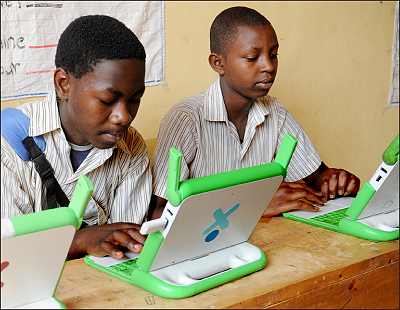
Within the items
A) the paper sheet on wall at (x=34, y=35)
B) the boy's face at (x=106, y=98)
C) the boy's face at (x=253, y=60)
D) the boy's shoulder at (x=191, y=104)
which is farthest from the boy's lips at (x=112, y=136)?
the paper sheet on wall at (x=34, y=35)

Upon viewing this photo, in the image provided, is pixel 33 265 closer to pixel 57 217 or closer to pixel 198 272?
pixel 57 217

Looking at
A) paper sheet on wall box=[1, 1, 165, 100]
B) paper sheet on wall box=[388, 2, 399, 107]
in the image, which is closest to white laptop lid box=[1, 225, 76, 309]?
paper sheet on wall box=[1, 1, 165, 100]

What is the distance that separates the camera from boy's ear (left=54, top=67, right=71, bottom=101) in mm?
1288

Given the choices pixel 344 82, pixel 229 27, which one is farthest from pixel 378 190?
pixel 344 82

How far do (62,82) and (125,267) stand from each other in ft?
1.58

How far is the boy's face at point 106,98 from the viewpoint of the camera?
1211 mm

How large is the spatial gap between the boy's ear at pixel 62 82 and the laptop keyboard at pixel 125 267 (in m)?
0.44

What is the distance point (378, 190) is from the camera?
135 cm

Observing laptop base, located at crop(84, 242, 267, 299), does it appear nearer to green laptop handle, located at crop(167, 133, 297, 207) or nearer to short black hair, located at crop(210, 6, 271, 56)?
green laptop handle, located at crop(167, 133, 297, 207)

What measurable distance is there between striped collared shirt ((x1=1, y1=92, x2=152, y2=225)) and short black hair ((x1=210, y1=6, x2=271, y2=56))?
1.64 ft

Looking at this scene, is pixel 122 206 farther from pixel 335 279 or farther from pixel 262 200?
pixel 335 279

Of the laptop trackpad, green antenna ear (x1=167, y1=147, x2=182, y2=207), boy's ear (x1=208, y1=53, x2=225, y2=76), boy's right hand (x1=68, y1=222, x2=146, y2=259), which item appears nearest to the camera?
green antenna ear (x1=167, y1=147, x2=182, y2=207)


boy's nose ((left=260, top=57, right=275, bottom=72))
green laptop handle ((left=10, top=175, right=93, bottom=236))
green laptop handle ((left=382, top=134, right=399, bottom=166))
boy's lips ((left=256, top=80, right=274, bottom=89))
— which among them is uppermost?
boy's nose ((left=260, top=57, right=275, bottom=72))

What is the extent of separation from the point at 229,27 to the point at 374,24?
178 centimetres
